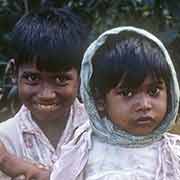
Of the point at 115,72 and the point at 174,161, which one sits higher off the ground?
the point at 115,72

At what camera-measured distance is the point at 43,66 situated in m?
4.14

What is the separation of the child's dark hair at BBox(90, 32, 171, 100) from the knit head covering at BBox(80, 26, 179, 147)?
17mm

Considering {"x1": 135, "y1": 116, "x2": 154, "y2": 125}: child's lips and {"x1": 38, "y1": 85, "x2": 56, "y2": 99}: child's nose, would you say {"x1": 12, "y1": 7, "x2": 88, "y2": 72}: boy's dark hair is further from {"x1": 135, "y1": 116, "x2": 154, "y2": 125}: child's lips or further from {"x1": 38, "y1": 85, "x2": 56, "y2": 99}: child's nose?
{"x1": 135, "y1": 116, "x2": 154, "y2": 125}: child's lips

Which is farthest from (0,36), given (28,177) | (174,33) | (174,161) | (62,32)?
(174,161)

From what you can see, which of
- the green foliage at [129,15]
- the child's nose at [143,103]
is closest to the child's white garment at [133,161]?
the child's nose at [143,103]

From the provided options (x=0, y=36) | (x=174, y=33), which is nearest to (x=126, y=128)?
(x=174, y=33)

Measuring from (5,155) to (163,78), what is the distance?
2.62 ft

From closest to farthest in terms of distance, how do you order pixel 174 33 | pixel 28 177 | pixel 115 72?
pixel 115 72, pixel 28 177, pixel 174 33

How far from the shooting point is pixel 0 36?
5.67 metres

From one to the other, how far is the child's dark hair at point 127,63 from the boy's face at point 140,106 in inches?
1.0


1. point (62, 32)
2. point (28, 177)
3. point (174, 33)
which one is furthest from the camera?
point (174, 33)

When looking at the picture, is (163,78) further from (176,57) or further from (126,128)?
(176,57)

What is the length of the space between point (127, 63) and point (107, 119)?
266 millimetres

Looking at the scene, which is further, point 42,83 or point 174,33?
point 174,33
